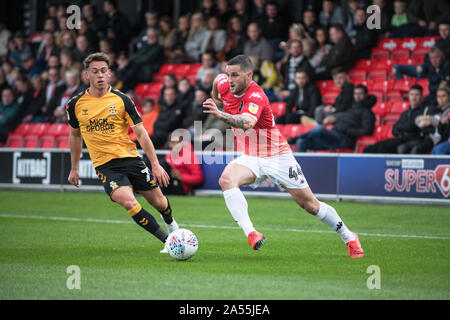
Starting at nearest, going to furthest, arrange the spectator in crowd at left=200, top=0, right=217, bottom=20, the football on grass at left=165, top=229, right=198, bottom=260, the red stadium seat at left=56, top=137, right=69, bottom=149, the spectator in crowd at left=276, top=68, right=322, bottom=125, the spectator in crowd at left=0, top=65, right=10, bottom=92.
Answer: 1. the football on grass at left=165, top=229, right=198, bottom=260
2. the spectator in crowd at left=276, top=68, right=322, bottom=125
3. the red stadium seat at left=56, top=137, right=69, bottom=149
4. the spectator in crowd at left=200, top=0, right=217, bottom=20
5. the spectator in crowd at left=0, top=65, right=10, bottom=92

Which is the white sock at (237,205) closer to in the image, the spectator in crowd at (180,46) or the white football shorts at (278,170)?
the white football shorts at (278,170)

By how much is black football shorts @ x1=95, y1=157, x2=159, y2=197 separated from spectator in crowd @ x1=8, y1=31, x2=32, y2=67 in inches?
677

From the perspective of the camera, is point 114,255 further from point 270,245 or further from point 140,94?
point 140,94

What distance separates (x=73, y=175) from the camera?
8586mm

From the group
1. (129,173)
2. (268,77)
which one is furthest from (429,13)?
(129,173)

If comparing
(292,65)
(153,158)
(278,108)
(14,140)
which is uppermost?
(292,65)

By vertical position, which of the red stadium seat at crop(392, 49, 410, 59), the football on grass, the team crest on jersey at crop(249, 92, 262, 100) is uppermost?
the red stadium seat at crop(392, 49, 410, 59)

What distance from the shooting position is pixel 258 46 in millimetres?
18578

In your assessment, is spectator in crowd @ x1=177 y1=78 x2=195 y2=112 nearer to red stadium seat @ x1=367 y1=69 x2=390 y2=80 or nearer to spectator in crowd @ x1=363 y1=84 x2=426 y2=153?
red stadium seat @ x1=367 y1=69 x2=390 y2=80

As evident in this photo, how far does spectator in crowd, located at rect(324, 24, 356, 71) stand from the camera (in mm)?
17281

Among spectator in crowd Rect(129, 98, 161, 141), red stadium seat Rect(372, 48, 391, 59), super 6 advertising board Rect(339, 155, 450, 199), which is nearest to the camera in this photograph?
super 6 advertising board Rect(339, 155, 450, 199)

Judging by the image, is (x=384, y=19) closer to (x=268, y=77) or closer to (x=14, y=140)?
(x=268, y=77)

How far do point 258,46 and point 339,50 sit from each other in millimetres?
2261

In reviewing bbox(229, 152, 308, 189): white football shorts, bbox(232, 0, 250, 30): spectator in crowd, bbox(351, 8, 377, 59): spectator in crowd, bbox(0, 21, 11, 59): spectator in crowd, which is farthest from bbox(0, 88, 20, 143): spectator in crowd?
bbox(229, 152, 308, 189): white football shorts
